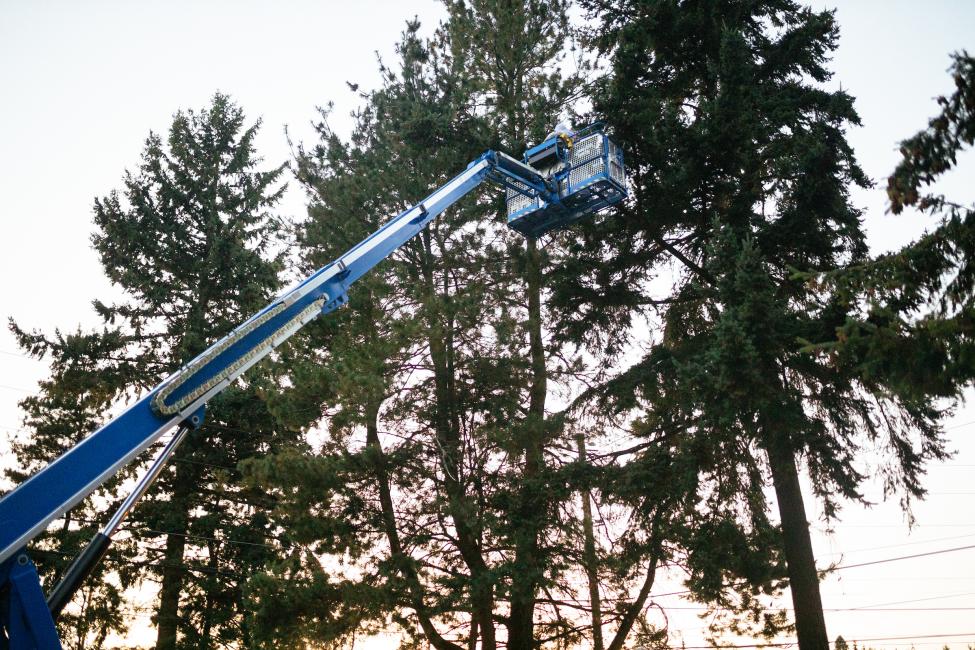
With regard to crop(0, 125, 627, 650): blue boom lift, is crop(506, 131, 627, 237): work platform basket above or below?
above

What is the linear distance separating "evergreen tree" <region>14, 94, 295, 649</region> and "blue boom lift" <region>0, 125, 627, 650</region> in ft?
27.3

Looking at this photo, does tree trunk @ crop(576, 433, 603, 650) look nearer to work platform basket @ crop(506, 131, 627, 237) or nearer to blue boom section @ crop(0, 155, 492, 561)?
work platform basket @ crop(506, 131, 627, 237)

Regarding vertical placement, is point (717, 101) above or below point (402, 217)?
above

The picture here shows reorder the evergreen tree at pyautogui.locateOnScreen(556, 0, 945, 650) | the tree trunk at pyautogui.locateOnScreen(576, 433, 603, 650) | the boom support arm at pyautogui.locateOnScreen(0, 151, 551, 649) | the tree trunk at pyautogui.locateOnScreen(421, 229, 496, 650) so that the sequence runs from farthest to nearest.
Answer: the tree trunk at pyautogui.locateOnScreen(576, 433, 603, 650) → the tree trunk at pyautogui.locateOnScreen(421, 229, 496, 650) → the evergreen tree at pyautogui.locateOnScreen(556, 0, 945, 650) → the boom support arm at pyautogui.locateOnScreen(0, 151, 551, 649)

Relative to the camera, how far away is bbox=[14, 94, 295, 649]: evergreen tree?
49.4ft

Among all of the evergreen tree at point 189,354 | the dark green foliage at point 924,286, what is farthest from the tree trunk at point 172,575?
the dark green foliage at point 924,286

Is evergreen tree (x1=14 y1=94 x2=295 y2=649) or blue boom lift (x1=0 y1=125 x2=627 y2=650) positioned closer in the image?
blue boom lift (x1=0 y1=125 x2=627 y2=650)

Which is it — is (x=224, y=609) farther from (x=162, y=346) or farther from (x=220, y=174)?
(x=220, y=174)

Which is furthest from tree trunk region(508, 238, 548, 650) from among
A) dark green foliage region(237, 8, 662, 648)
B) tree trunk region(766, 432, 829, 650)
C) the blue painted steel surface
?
the blue painted steel surface

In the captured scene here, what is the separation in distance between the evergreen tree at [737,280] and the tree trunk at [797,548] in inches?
1.0

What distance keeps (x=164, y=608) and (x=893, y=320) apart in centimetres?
1577

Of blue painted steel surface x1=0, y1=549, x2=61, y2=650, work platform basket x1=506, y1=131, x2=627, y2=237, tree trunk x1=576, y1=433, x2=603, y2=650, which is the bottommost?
blue painted steel surface x1=0, y1=549, x2=61, y2=650

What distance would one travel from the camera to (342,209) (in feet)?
45.5

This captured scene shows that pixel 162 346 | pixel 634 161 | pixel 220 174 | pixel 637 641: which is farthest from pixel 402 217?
pixel 220 174
